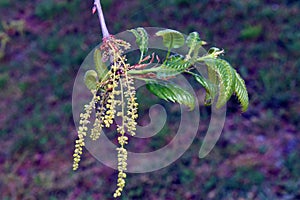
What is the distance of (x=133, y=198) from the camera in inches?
111

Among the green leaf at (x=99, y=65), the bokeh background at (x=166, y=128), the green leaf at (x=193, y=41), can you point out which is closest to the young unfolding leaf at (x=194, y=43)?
the green leaf at (x=193, y=41)

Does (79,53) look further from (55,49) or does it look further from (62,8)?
(62,8)

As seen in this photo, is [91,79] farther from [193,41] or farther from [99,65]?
[193,41]

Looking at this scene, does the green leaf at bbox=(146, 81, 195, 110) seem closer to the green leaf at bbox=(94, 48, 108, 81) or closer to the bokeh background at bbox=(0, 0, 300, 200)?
the green leaf at bbox=(94, 48, 108, 81)

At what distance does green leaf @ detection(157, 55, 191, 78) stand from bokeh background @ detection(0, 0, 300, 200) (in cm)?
192

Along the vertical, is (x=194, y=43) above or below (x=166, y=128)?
below

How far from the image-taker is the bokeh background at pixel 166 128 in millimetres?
2857

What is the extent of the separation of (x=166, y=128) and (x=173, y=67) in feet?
7.28

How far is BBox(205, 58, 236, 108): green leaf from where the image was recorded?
0.90m

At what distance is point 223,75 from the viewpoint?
2.95 ft

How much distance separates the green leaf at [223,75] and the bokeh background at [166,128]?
191 cm

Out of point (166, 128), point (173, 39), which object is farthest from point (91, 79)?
point (166, 128)

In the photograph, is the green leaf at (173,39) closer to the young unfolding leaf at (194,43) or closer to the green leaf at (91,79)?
the young unfolding leaf at (194,43)

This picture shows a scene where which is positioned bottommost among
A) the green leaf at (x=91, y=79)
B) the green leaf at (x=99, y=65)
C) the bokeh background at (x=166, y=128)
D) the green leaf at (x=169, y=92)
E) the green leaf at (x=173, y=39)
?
the green leaf at (x=169, y=92)
